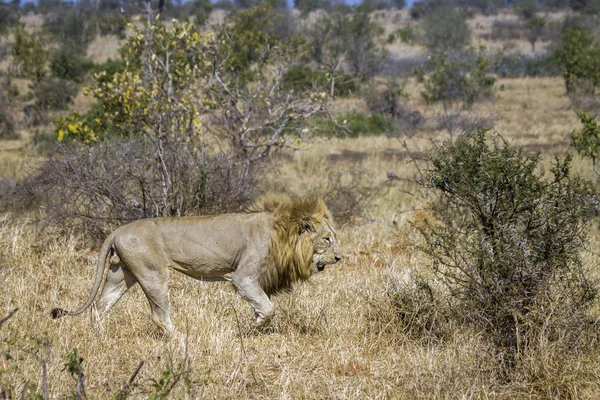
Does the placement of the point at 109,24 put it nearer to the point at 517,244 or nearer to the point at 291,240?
the point at 291,240

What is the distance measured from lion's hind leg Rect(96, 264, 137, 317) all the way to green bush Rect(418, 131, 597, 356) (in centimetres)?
268

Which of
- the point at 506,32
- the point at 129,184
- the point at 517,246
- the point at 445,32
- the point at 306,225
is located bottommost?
the point at 506,32

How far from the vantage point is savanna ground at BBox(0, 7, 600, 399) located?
5.15m

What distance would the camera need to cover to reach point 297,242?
6.57 metres

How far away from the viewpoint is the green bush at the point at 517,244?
5.60 meters

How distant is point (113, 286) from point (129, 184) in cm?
333

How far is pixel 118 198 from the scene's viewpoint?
9.57 m

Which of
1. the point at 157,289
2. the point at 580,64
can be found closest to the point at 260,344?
the point at 157,289

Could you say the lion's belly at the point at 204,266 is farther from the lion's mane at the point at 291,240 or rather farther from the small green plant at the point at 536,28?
the small green plant at the point at 536,28

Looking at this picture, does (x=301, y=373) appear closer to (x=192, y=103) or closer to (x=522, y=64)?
(x=192, y=103)

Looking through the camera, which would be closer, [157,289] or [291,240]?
[157,289]

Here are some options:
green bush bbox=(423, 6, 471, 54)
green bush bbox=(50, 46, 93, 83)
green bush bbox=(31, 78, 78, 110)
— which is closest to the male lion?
green bush bbox=(31, 78, 78, 110)

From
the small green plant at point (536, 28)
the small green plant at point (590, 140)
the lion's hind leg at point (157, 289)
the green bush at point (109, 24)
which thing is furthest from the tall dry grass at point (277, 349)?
the small green plant at point (536, 28)

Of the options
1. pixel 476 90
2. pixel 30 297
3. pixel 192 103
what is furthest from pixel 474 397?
pixel 476 90
